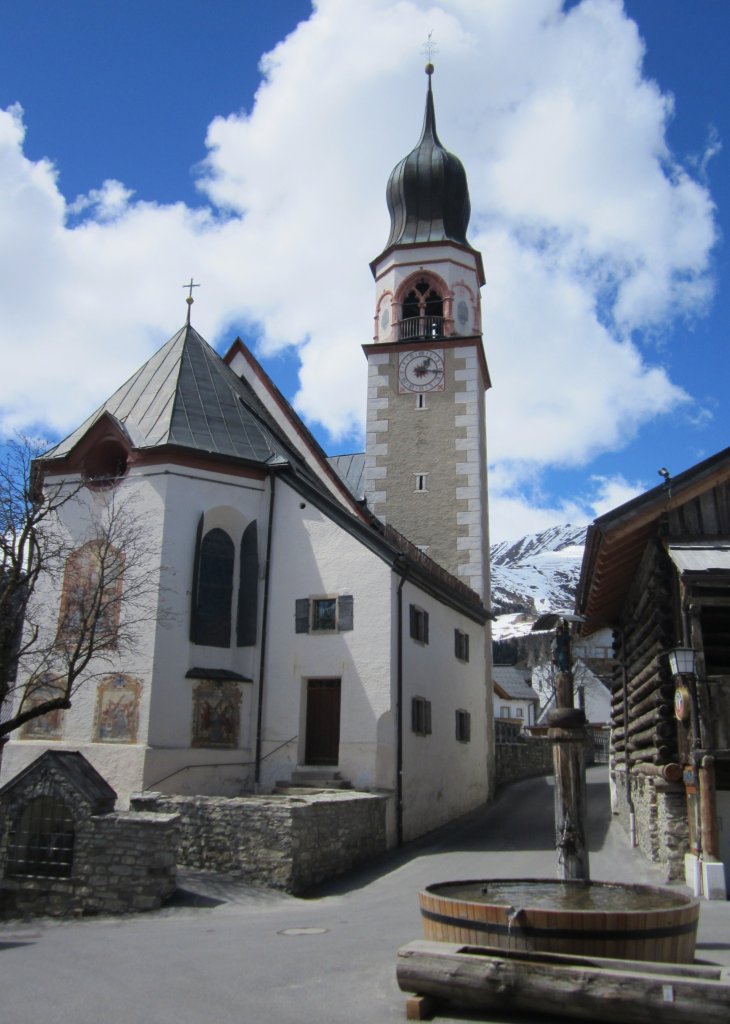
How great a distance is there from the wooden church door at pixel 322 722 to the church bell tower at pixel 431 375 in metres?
10.2

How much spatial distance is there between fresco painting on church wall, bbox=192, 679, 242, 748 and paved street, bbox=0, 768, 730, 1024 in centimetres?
443

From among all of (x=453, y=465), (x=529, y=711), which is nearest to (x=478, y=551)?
(x=453, y=465)

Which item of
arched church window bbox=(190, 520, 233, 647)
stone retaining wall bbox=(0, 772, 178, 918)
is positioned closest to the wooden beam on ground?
stone retaining wall bbox=(0, 772, 178, 918)

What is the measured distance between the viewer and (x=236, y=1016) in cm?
732

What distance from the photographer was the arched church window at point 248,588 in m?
20.7

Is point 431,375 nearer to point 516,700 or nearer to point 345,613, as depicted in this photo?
point 345,613

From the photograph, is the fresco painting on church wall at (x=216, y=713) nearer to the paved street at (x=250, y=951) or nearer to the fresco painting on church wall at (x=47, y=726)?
the fresco painting on church wall at (x=47, y=726)

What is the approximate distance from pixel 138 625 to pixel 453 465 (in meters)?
14.4

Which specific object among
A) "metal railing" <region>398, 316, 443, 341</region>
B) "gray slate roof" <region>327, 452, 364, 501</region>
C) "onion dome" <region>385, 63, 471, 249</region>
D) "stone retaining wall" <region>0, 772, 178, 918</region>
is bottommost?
"stone retaining wall" <region>0, 772, 178, 918</region>

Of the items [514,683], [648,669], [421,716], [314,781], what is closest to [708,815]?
[648,669]

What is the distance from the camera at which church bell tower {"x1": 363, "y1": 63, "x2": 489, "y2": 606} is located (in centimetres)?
3045

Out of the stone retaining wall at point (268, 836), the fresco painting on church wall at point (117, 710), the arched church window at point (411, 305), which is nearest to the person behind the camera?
the stone retaining wall at point (268, 836)

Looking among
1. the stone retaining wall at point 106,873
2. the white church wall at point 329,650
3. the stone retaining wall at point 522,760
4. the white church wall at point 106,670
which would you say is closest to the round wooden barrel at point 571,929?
the stone retaining wall at point 106,873

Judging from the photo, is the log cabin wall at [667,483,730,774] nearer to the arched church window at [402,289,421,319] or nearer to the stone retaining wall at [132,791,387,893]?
the stone retaining wall at [132,791,387,893]
